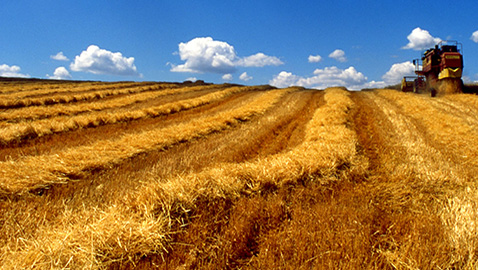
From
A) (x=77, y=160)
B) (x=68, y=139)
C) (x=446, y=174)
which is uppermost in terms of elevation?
(x=68, y=139)

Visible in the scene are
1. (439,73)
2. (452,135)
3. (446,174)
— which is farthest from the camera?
(439,73)

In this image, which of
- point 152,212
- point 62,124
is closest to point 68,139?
point 62,124

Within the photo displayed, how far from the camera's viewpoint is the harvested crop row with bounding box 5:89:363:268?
2.40 metres

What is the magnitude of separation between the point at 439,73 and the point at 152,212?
25.8 meters

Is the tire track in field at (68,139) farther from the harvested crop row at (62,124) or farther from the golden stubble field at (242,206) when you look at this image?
the harvested crop row at (62,124)

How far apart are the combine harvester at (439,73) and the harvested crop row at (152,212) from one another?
2040 cm

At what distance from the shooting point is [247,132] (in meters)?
8.62

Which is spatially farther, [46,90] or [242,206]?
[46,90]

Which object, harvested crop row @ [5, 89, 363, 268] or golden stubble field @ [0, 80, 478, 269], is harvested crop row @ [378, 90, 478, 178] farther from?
harvested crop row @ [5, 89, 363, 268]

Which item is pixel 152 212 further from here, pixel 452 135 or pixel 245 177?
pixel 452 135

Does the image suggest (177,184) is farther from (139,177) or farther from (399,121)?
(399,121)

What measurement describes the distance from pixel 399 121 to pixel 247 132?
637 cm

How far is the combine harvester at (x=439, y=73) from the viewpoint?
19692mm

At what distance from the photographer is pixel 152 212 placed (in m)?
3.04
